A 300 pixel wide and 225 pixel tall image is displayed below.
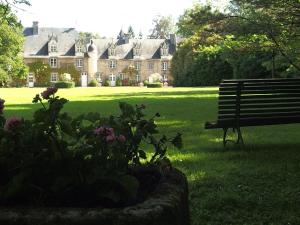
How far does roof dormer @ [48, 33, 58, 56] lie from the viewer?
81562 mm

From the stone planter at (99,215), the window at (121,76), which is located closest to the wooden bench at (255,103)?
the stone planter at (99,215)

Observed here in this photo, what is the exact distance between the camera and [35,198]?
8.17 ft

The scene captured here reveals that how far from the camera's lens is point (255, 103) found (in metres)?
7.78

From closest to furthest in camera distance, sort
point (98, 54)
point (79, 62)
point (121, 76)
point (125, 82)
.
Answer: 1. point (125, 82)
2. point (79, 62)
3. point (121, 76)
4. point (98, 54)

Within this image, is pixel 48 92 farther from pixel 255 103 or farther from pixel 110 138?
pixel 255 103

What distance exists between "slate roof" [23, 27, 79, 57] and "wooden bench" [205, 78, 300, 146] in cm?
7667

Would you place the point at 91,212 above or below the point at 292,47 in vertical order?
below

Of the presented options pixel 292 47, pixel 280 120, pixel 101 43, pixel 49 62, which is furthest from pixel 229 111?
pixel 101 43

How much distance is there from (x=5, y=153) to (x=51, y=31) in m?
83.4

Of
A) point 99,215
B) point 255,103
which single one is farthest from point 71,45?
point 99,215

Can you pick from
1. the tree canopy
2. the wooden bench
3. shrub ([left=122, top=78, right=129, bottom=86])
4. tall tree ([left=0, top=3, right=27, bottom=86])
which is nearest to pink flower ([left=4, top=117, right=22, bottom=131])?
the wooden bench

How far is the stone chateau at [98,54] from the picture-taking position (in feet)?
269

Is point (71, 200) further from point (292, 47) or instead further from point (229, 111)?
point (292, 47)

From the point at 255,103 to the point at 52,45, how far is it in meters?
76.6
